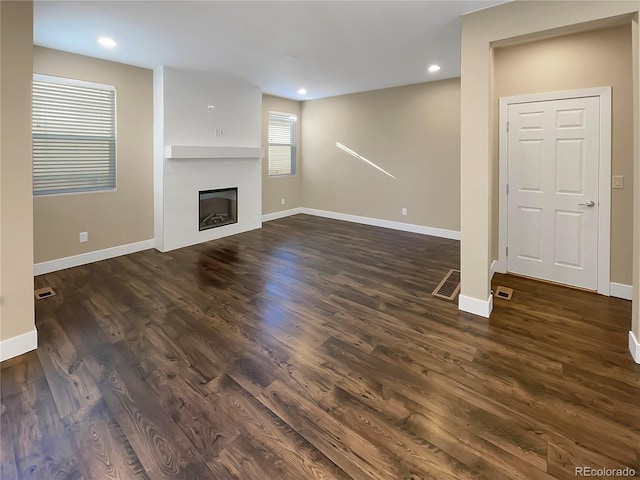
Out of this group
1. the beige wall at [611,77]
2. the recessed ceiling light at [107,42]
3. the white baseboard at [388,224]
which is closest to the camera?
the beige wall at [611,77]

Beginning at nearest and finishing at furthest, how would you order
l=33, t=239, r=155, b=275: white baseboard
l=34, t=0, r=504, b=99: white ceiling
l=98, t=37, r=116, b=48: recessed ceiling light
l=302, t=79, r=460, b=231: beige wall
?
l=34, t=0, r=504, b=99: white ceiling
l=98, t=37, r=116, b=48: recessed ceiling light
l=33, t=239, r=155, b=275: white baseboard
l=302, t=79, r=460, b=231: beige wall

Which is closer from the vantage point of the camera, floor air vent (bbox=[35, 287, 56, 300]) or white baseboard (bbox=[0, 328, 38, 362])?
white baseboard (bbox=[0, 328, 38, 362])

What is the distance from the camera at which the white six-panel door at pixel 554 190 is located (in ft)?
11.1

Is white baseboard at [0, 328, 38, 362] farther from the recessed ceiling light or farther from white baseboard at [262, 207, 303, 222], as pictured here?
white baseboard at [262, 207, 303, 222]

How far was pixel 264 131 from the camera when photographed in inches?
272

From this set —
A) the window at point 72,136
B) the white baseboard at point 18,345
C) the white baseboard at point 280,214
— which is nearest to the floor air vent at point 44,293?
the white baseboard at point 18,345

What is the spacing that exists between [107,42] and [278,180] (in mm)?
4102

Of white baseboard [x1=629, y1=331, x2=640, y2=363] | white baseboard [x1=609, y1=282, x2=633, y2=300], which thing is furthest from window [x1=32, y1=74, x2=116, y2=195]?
white baseboard [x1=609, y1=282, x2=633, y2=300]

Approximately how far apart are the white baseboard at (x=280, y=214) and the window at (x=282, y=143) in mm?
857

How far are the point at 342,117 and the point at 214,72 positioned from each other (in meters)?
2.81

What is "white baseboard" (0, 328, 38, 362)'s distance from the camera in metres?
2.33

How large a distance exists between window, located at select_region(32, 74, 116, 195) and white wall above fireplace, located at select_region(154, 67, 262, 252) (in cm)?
64

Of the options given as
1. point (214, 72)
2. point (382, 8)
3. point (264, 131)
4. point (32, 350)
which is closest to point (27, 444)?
point (32, 350)

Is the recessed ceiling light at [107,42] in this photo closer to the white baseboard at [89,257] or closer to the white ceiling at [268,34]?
the white ceiling at [268,34]
